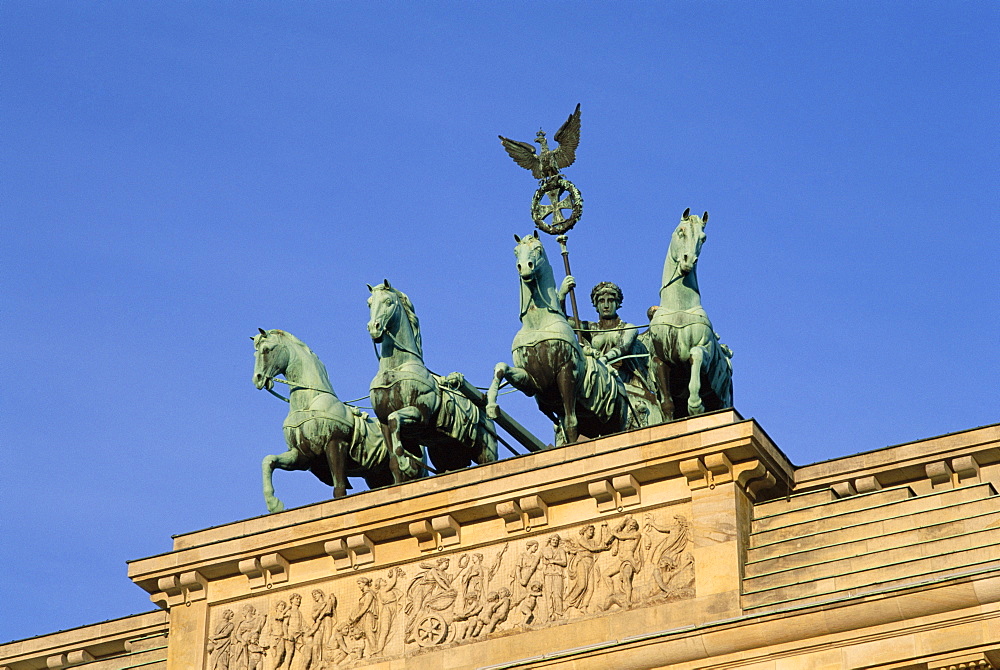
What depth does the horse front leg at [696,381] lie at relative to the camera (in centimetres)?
2975

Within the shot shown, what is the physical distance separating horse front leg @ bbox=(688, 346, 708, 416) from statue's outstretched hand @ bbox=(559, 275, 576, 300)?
3074 mm

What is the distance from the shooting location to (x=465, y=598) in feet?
94.9

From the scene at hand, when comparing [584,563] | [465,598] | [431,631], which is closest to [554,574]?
[584,563]

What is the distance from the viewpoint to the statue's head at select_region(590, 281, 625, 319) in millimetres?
36469

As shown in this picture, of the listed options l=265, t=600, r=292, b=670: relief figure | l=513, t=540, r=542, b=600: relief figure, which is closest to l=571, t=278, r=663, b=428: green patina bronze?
l=513, t=540, r=542, b=600: relief figure

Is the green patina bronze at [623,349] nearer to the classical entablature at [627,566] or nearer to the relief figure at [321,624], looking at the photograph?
the classical entablature at [627,566]

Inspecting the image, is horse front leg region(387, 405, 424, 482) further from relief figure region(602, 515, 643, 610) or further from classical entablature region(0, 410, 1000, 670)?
relief figure region(602, 515, 643, 610)

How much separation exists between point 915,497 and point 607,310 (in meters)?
9.87

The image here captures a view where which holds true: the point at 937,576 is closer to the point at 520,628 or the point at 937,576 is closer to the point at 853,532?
the point at 853,532

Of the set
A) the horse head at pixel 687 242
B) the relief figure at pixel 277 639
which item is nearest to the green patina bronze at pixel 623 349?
the horse head at pixel 687 242

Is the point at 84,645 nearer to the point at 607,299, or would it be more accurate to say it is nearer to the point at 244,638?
the point at 244,638

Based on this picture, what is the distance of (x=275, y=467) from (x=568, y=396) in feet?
13.0

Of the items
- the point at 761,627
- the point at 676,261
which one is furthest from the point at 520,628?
the point at 676,261

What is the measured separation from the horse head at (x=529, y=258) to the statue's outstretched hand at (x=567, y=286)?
1.61m
